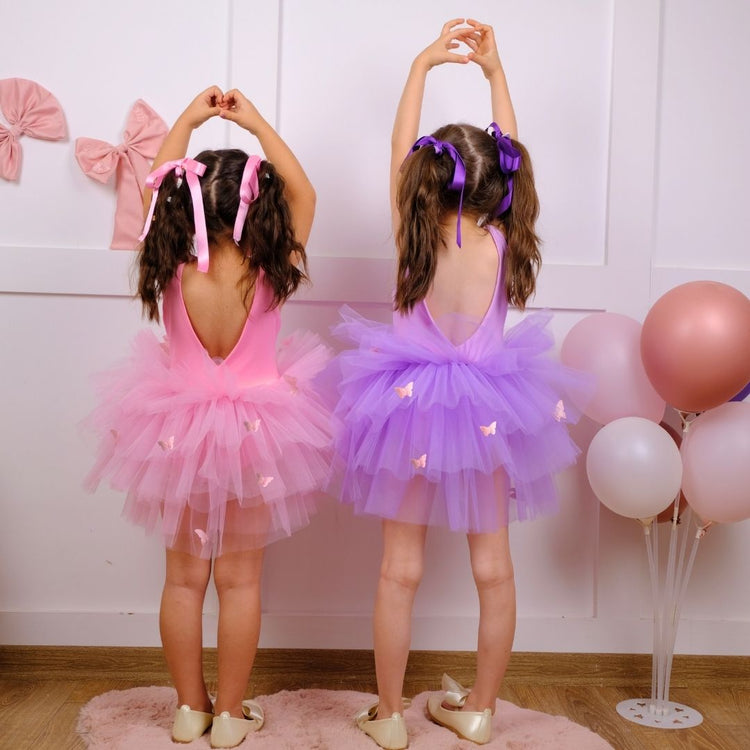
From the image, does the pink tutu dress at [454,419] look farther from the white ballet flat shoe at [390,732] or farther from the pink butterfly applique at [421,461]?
the white ballet flat shoe at [390,732]

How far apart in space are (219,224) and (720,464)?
1.31 meters

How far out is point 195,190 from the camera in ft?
6.24

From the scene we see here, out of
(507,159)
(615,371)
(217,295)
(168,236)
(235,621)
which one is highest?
(507,159)

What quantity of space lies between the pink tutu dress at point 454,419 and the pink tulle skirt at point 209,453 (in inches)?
4.7

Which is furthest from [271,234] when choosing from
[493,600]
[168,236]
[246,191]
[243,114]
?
[493,600]

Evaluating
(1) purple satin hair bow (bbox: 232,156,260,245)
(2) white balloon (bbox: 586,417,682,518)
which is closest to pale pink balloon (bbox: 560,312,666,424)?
(2) white balloon (bbox: 586,417,682,518)

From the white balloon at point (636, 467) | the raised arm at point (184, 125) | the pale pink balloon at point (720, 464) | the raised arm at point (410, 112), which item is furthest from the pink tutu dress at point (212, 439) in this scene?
the pale pink balloon at point (720, 464)

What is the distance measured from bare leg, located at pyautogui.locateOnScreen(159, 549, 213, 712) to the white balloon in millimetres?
972

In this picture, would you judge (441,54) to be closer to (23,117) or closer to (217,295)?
(217,295)

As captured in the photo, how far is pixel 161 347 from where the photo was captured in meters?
2.07

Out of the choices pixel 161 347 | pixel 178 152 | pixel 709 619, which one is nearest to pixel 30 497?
pixel 161 347

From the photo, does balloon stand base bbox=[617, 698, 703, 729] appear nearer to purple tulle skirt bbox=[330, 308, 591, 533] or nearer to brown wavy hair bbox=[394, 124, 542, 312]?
purple tulle skirt bbox=[330, 308, 591, 533]

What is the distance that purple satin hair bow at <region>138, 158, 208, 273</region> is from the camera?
1896 mm

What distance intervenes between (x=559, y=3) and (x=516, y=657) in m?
1.90
